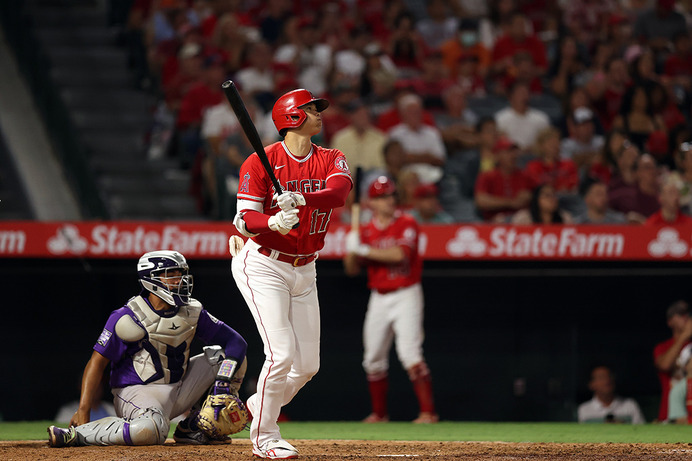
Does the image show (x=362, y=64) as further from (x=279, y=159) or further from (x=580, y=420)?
(x=279, y=159)

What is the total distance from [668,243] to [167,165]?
4.91 m

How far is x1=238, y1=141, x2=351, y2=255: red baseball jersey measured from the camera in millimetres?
4625

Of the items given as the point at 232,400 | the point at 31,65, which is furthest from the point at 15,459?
the point at 31,65

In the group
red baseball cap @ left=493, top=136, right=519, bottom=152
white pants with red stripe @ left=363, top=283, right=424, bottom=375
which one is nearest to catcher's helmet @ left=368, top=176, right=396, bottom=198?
white pants with red stripe @ left=363, top=283, right=424, bottom=375

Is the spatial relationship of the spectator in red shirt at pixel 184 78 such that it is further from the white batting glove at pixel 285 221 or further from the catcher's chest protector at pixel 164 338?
the white batting glove at pixel 285 221

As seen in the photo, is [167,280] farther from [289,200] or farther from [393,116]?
[393,116]

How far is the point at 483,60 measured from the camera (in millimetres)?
11086

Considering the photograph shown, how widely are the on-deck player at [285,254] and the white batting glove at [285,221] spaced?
0.11 metres

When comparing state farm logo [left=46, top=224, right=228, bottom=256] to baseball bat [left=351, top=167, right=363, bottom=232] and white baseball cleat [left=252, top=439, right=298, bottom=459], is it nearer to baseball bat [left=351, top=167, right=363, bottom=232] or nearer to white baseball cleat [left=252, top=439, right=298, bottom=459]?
baseball bat [left=351, top=167, right=363, bottom=232]

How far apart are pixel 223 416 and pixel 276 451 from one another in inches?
32.2

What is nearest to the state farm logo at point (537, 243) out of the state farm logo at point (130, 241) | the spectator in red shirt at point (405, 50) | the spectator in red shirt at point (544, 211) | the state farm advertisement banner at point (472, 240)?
the state farm advertisement banner at point (472, 240)

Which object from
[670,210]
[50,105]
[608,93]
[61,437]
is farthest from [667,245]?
[50,105]

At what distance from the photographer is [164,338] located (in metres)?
5.38

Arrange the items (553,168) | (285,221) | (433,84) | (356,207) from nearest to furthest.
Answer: (285,221), (356,207), (553,168), (433,84)
